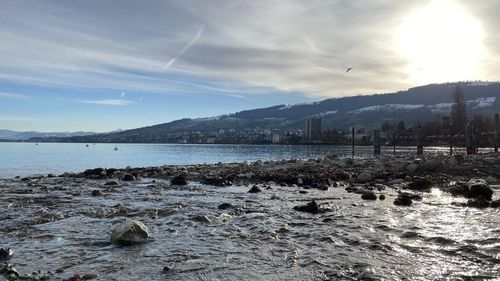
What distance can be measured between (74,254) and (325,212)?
7619mm

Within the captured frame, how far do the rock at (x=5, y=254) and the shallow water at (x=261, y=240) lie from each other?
16 cm

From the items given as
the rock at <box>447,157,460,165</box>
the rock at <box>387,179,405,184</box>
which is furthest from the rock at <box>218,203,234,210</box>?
the rock at <box>447,157,460,165</box>

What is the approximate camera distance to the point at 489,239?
967cm

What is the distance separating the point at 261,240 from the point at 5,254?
5.27m

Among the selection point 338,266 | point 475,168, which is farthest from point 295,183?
point 338,266

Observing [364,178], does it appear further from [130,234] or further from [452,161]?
[130,234]

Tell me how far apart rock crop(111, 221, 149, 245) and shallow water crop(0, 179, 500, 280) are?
0.29 m

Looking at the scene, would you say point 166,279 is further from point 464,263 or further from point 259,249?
point 464,263

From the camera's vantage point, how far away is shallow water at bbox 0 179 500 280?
7863mm

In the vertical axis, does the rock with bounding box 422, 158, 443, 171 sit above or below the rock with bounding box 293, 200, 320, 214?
above

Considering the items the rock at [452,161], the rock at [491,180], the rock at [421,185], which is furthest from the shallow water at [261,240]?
the rock at [452,161]

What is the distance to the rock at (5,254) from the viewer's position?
8.67 m

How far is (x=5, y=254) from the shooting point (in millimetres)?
8758

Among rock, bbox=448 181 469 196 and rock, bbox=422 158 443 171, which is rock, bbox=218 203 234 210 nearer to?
rock, bbox=448 181 469 196
